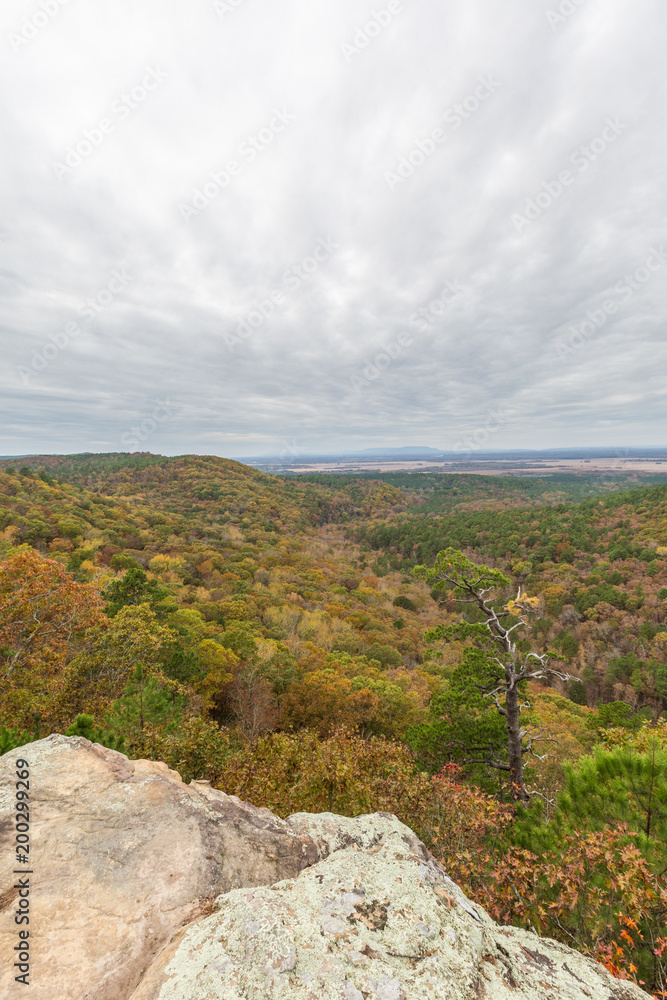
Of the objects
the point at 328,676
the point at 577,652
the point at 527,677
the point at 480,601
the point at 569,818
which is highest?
the point at 480,601

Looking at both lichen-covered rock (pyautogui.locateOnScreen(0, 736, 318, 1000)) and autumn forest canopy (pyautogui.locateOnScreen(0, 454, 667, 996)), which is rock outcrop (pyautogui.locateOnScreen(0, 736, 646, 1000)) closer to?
lichen-covered rock (pyautogui.locateOnScreen(0, 736, 318, 1000))

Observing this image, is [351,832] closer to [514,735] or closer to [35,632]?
[514,735]

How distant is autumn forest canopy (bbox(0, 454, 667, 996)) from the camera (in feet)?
23.7

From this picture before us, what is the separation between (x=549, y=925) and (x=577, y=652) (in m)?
67.8

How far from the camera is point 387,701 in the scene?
24.5 meters

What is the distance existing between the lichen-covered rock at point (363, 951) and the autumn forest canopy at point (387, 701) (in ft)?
6.66

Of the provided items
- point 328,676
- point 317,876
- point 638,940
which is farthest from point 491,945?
point 328,676

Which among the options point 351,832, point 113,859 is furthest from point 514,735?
point 113,859

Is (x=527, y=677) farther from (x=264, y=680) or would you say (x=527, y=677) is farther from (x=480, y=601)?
(x=264, y=680)

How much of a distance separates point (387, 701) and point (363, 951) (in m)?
22.7

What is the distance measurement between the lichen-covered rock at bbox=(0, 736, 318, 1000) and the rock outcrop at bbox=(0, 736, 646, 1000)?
0.06ft

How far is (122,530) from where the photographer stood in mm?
67062

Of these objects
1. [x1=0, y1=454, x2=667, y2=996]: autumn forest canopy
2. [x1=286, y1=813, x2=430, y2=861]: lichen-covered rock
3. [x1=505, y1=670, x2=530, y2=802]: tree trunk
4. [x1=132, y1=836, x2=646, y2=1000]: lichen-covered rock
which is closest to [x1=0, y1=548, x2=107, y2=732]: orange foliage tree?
[x1=0, y1=454, x2=667, y2=996]: autumn forest canopy

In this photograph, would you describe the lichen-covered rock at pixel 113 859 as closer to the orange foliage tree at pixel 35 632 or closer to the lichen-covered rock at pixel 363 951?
the lichen-covered rock at pixel 363 951
